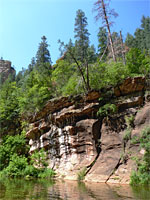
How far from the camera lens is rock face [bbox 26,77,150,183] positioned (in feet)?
39.3

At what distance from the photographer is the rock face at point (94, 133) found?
11977mm

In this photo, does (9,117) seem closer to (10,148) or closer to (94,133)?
(10,148)

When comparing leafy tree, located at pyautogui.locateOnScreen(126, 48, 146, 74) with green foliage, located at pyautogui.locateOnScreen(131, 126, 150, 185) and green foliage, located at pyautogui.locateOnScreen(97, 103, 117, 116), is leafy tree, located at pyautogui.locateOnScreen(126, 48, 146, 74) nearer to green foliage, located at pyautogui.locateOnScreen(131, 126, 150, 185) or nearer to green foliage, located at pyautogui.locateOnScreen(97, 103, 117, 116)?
green foliage, located at pyautogui.locateOnScreen(97, 103, 117, 116)

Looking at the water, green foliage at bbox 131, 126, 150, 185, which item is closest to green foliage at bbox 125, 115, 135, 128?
green foliage at bbox 131, 126, 150, 185

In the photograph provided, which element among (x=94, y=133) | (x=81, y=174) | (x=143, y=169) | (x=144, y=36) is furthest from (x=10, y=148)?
(x=144, y=36)

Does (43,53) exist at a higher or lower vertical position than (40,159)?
higher

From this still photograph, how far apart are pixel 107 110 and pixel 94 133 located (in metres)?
2.41

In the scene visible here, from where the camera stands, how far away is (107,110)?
15.2 metres

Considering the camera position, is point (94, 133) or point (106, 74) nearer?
point (94, 133)

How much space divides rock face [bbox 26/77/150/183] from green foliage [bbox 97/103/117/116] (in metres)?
0.40

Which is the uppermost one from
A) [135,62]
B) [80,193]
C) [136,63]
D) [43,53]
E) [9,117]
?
[43,53]

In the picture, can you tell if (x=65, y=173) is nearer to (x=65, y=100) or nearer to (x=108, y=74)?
(x=65, y=100)

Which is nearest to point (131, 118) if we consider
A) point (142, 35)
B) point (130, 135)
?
point (130, 135)

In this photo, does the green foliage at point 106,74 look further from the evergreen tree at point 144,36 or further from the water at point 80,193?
the evergreen tree at point 144,36
